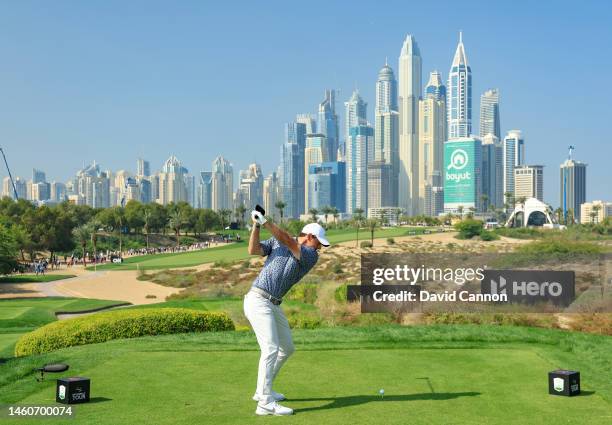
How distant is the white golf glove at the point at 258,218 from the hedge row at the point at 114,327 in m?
8.75

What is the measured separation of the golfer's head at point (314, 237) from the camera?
8.62m

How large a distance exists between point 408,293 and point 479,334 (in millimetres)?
5709

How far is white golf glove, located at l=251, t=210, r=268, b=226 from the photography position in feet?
25.2

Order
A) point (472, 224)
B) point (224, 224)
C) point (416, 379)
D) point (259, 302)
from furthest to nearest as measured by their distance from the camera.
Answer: point (224, 224) < point (472, 224) < point (416, 379) < point (259, 302)

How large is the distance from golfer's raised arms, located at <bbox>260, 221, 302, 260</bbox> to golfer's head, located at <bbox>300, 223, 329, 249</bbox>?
0.32m

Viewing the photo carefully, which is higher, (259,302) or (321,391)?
(259,302)

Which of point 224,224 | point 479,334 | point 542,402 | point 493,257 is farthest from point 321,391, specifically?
point 224,224

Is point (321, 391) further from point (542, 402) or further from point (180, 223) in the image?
point (180, 223)

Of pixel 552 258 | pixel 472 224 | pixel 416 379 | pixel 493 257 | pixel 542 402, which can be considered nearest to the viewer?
pixel 542 402

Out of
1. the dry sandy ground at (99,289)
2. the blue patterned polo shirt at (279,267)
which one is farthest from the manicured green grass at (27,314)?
the blue patterned polo shirt at (279,267)

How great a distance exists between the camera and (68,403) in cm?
864

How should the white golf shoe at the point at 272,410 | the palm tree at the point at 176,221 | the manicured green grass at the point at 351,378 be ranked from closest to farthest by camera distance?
the white golf shoe at the point at 272,410 → the manicured green grass at the point at 351,378 → the palm tree at the point at 176,221

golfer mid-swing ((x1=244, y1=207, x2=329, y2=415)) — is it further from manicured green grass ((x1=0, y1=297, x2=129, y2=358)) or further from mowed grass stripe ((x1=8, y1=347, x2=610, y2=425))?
manicured green grass ((x1=0, y1=297, x2=129, y2=358))

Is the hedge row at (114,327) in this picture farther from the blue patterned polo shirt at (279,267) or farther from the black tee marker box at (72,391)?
the blue patterned polo shirt at (279,267)
